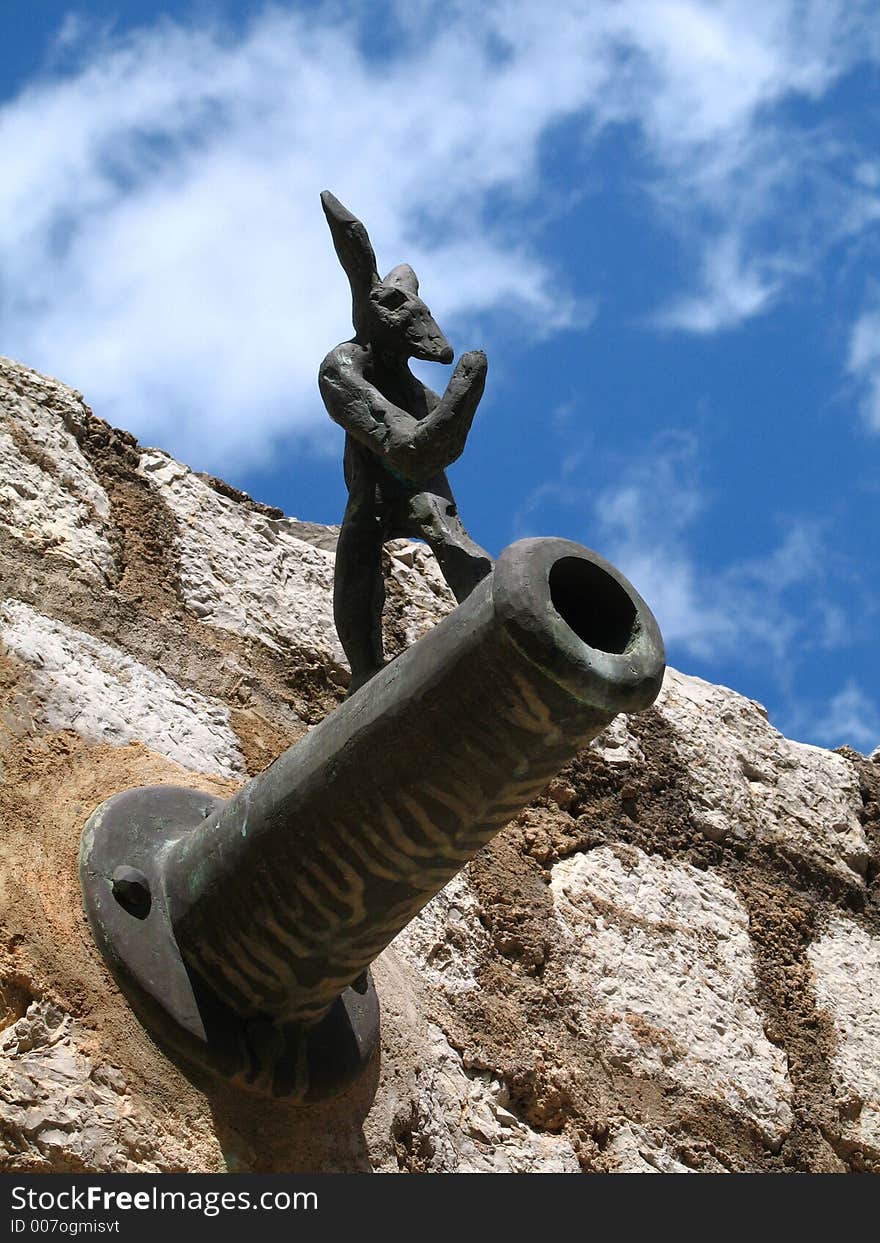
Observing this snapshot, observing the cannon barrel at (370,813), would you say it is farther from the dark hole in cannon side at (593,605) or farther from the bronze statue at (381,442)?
the bronze statue at (381,442)

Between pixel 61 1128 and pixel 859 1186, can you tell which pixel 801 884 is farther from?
pixel 61 1128

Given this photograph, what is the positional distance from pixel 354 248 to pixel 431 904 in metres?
1.28

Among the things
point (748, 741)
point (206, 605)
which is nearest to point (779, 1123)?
point (748, 741)

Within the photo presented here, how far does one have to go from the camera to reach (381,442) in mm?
3029

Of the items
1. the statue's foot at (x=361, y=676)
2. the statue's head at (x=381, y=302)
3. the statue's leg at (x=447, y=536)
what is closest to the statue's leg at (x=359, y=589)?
the statue's foot at (x=361, y=676)

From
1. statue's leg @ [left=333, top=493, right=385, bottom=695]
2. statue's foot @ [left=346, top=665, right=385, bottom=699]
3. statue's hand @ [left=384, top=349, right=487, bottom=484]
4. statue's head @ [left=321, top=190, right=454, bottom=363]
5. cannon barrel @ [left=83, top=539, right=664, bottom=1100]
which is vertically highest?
statue's head @ [left=321, top=190, right=454, bottom=363]

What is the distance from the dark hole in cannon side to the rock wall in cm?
97

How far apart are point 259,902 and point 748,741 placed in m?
1.77

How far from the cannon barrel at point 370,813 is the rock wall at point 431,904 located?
0.12m

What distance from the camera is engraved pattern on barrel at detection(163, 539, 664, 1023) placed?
2615 mm

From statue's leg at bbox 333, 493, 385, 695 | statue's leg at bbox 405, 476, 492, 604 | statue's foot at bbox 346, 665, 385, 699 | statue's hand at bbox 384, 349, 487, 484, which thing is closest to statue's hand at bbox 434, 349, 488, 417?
statue's hand at bbox 384, 349, 487, 484

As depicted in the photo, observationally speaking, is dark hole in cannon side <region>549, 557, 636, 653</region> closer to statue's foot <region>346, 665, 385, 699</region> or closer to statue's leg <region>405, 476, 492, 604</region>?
statue's leg <region>405, 476, 492, 604</region>

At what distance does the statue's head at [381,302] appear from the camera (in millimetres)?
3146

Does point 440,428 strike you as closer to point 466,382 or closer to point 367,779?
point 466,382
